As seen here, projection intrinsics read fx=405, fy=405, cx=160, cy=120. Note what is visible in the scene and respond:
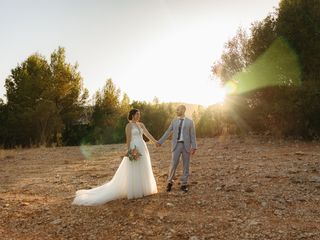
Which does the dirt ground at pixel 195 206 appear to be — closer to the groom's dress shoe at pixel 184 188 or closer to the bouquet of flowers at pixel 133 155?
the groom's dress shoe at pixel 184 188

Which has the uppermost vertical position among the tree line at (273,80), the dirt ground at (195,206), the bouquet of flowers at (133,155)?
the tree line at (273,80)

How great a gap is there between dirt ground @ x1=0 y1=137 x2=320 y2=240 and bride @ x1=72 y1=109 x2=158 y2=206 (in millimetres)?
265

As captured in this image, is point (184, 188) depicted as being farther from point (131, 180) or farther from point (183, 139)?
point (131, 180)

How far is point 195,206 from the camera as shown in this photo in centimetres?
921

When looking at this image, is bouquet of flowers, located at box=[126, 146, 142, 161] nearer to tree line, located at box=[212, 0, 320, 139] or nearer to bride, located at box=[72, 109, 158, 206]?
bride, located at box=[72, 109, 158, 206]

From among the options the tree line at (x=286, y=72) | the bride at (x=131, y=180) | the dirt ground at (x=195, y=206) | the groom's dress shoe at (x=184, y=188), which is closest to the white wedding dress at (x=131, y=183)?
→ the bride at (x=131, y=180)

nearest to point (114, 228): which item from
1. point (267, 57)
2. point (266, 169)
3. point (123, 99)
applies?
point (266, 169)

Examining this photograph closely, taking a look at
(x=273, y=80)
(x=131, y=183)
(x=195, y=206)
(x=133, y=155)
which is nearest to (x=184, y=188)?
(x=195, y=206)

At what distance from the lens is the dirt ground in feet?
25.6

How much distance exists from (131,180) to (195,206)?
173cm

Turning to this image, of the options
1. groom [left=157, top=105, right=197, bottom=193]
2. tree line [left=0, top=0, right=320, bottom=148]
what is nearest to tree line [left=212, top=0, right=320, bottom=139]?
tree line [left=0, top=0, right=320, bottom=148]

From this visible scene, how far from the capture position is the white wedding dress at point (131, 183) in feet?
32.5

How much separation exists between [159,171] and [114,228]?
21.4ft

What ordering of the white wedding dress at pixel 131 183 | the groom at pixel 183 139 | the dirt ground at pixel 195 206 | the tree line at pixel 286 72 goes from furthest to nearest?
the tree line at pixel 286 72 → the groom at pixel 183 139 → the white wedding dress at pixel 131 183 → the dirt ground at pixel 195 206
